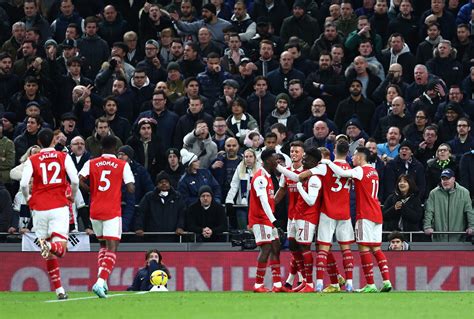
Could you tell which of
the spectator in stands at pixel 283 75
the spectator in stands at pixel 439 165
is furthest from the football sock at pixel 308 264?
the spectator in stands at pixel 283 75

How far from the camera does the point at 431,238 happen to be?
23.6m

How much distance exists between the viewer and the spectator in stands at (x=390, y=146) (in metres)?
24.5

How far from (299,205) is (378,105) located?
20.5 feet

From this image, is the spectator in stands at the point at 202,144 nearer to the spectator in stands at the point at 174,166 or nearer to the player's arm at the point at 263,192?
the spectator in stands at the point at 174,166

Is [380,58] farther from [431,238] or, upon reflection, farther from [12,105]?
[12,105]

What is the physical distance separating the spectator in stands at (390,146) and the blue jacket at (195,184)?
314 centimetres

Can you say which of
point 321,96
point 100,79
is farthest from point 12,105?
point 321,96

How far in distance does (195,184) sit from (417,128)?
173 inches

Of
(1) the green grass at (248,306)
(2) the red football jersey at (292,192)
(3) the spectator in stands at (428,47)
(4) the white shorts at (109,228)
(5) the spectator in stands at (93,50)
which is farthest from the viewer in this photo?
(5) the spectator in stands at (93,50)

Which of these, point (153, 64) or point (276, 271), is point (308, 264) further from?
point (153, 64)

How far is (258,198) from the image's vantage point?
818 inches

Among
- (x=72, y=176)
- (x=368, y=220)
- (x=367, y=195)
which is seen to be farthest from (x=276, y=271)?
(x=72, y=176)

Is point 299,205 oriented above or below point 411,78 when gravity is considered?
below

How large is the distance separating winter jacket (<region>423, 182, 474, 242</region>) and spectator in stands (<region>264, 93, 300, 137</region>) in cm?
343
